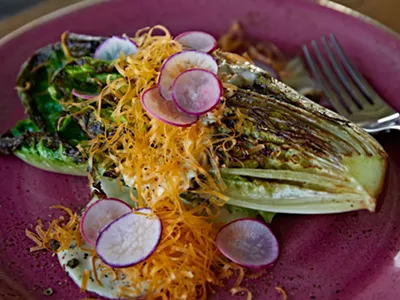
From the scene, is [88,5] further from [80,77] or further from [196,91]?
[196,91]

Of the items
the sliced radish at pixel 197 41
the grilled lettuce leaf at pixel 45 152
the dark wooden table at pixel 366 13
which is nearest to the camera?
the grilled lettuce leaf at pixel 45 152

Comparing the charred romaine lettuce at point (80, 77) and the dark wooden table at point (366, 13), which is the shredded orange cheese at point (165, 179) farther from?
the dark wooden table at point (366, 13)

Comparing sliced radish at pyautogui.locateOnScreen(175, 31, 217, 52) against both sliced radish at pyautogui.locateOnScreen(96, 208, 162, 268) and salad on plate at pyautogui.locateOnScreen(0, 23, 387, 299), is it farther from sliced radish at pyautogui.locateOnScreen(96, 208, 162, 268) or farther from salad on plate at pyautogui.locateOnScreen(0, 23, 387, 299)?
sliced radish at pyautogui.locateOnScreen(96, 208, 162, 268)

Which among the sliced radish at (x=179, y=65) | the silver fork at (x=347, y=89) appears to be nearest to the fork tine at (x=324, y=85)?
the silver fork at (x=347, y=89)

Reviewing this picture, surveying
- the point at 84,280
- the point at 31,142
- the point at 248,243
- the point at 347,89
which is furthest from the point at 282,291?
the point at 31,142

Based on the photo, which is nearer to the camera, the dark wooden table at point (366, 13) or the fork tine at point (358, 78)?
the fork tine at point (358, 78)

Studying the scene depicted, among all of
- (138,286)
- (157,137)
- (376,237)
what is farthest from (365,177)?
(138,286)

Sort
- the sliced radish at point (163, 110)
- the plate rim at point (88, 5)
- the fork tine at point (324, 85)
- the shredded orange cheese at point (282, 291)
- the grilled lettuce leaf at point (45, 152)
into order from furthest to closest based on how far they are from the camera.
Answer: the plate rim at point (88, 5) → the fork tine at point (324, 85) → the grilled lettuce leaf at point (45, 152) → the sliced radish at point (163, 110) → the shredded orange cheese at point (282, 291)

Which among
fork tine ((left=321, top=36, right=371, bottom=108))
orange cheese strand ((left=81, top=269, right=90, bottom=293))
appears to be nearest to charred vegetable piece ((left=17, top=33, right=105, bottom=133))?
orange cheese strand ((left=81, top=269, right=90, bottom=293))
